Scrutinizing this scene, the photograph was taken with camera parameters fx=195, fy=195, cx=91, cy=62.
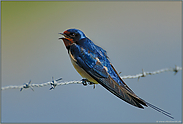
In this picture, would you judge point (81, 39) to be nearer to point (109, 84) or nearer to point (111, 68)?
point (111, 68)

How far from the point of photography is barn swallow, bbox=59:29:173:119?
8.45ft

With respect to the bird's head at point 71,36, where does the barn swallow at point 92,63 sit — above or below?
below

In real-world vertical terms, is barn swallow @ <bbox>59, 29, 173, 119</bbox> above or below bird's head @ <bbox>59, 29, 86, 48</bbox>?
below

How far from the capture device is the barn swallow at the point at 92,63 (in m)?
2.57

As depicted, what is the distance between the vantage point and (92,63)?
265 centimetres

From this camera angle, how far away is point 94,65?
8.67 feet

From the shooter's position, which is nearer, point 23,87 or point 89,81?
point 23,87

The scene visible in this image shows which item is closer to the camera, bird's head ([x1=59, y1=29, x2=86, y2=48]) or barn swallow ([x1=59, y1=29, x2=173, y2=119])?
barn swallow ([x1=59, y1=29, x2=173, y2=119])

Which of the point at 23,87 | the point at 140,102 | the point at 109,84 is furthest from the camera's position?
the point at 109,84

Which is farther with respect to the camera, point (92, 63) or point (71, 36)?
point (71, 36)

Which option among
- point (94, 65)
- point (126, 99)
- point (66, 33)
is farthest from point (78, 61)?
point (126, 99)

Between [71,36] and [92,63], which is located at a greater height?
[71,36]

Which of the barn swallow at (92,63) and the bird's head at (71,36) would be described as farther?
the bird's head at (71,36)

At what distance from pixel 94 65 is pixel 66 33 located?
0.63 meters
